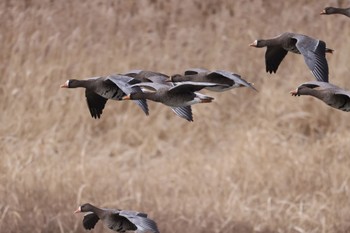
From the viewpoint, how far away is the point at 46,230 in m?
6.10

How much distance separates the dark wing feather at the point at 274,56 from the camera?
2322 mm

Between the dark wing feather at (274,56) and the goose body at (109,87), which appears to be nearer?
the goose body at (109,87)

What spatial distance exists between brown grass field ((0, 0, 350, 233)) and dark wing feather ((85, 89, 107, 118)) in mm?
3602

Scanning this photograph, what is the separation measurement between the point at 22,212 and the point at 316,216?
1.83m

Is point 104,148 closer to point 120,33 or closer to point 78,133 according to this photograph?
point 78,133

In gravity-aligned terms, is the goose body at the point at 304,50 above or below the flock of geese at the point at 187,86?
above

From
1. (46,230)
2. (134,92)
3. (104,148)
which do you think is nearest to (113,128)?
(104,148)

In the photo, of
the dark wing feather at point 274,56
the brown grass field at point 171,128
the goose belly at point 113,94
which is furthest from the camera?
the brown grass field at point 171,128

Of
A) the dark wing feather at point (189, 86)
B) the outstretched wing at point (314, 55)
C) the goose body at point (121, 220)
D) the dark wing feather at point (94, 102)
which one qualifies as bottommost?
the goose body at point (121, 220)

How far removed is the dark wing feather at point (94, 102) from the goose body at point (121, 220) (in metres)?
0.22

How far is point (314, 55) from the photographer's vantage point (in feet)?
6.95

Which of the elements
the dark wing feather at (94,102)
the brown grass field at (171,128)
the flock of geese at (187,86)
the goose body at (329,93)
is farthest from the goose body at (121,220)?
the brown grass field at (171,128)

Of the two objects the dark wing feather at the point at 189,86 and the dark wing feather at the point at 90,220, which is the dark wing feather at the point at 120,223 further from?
the dark wing feather at the point at 189,86

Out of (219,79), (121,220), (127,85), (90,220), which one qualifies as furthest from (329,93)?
(90,220)
